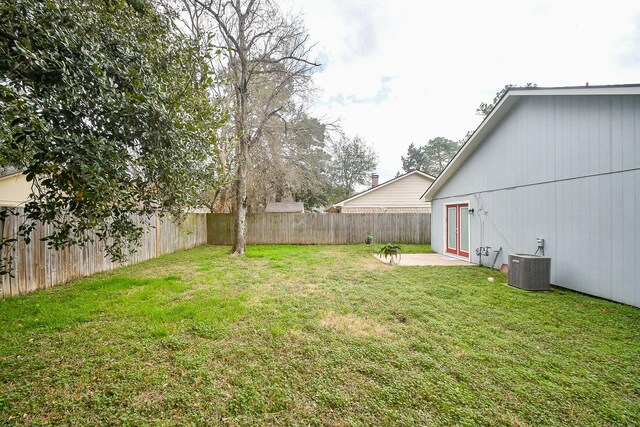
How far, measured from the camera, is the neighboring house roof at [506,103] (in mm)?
4238

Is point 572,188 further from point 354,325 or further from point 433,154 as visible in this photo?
point 433,154

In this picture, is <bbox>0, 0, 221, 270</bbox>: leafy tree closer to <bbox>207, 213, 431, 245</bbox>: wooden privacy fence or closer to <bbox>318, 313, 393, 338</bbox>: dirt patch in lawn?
<bbox>318, 313, 393, 338</bbox>: dirt patch in lawn

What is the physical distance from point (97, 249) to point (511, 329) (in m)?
8.21

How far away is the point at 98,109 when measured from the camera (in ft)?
6.95

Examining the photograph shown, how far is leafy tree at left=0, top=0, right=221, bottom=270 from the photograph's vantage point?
1860mm

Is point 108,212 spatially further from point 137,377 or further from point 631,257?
point 631,257

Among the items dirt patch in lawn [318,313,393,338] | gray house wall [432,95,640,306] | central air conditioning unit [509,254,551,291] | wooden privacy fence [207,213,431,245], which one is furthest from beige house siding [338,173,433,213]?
dirt patch in lawn [318,313,393,338]

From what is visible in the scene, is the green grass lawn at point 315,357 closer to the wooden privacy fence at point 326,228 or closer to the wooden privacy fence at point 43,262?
the wooden privacy fence at point 43,262

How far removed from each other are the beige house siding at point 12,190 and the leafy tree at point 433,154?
33.7 m

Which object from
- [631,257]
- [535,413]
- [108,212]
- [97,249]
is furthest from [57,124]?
[631,257]

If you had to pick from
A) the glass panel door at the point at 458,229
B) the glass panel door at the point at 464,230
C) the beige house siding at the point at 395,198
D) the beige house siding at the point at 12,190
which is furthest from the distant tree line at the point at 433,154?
the beige house siding at the point at 12,190

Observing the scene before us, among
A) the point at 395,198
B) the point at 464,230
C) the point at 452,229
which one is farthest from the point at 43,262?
the point at 395,198

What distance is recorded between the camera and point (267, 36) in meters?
Result: 9.18

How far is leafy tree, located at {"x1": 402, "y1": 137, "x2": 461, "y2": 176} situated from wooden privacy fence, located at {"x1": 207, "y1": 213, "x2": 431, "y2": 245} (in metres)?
21.8
